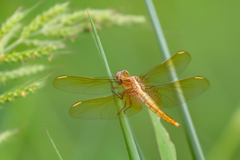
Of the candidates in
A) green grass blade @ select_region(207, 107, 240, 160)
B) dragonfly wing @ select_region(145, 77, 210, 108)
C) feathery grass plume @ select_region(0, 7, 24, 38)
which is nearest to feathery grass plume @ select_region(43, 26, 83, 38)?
feathery grass plume @ select_region(0, 7, 24, 38)

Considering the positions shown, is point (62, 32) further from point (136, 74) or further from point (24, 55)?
point (136, 74)

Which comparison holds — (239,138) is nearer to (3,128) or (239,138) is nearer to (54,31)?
(54,31)

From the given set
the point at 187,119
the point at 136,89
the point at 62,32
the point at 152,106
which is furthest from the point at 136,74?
the point at 187,119

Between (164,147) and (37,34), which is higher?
(37,34)

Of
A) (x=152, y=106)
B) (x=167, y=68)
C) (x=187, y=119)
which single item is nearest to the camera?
(x=187, y=119)

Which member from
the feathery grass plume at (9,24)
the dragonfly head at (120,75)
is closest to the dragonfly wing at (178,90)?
the dragonfly head at (120,75)

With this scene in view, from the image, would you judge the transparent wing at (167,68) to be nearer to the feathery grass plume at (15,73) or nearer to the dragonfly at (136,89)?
the dragonfly at (136,89)
